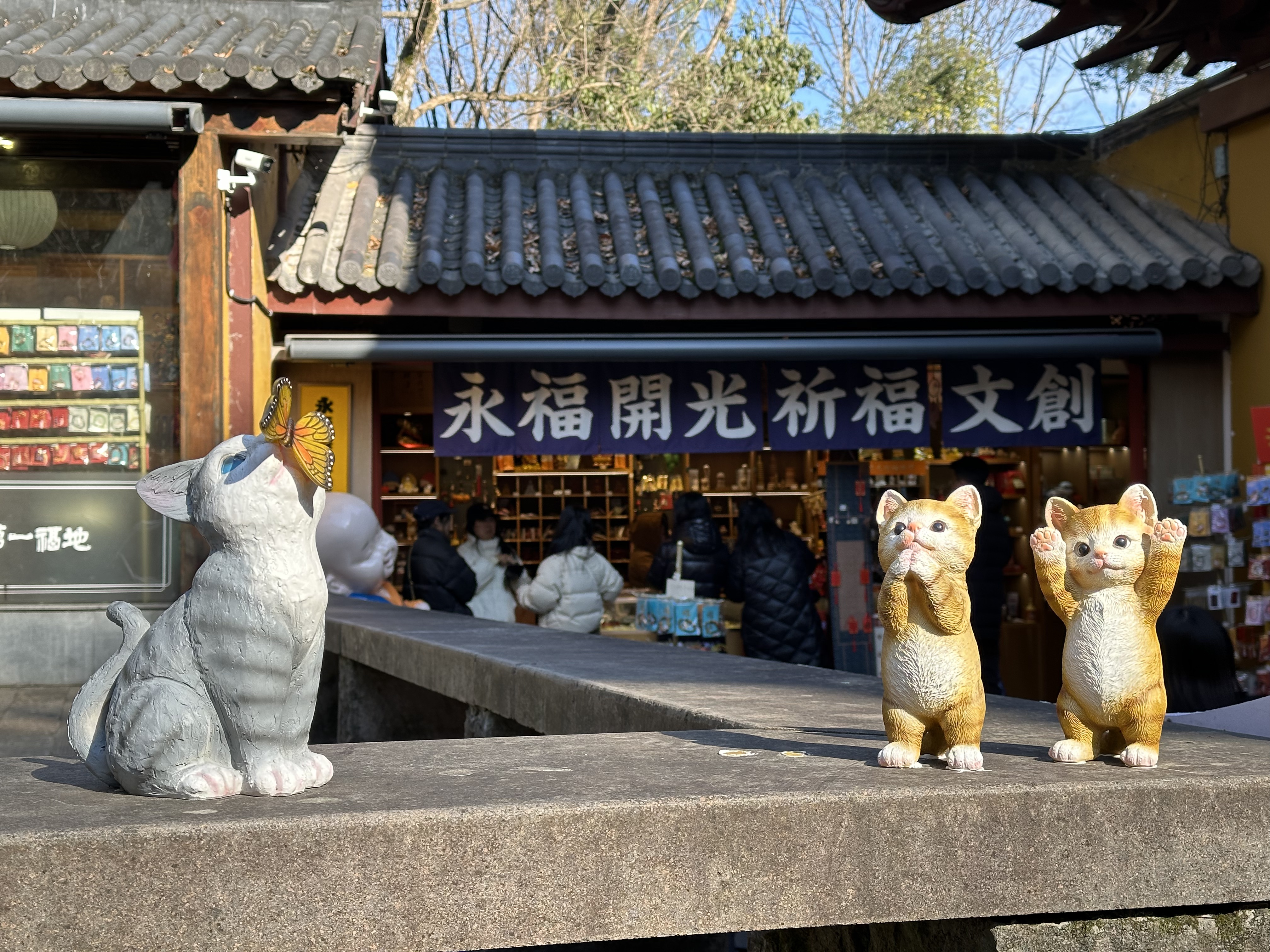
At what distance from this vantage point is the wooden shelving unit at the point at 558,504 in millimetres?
13578

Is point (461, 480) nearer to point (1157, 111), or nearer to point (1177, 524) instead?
point (1157, 111)

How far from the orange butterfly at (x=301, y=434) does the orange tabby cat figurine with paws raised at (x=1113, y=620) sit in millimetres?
1512

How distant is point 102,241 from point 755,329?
13.9ft

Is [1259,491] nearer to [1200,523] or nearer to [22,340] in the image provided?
[1200,523]

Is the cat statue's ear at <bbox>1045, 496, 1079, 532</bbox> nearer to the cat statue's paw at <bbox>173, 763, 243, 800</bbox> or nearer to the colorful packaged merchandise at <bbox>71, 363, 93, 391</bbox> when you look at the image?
the cat statue's paw at <bbox>173, 763, 243, 800</bbox>

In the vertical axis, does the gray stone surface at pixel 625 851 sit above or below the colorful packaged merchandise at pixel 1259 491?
below

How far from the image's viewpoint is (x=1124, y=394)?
10.5 meters

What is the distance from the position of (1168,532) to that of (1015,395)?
667 centimetres

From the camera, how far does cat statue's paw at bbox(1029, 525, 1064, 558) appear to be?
2.63 metres

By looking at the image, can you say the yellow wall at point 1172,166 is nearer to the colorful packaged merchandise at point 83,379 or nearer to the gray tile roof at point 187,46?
the gray tile roof at point 187,46

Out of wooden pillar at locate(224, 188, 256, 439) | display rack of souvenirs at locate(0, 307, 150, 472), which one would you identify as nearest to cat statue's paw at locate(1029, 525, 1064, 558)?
wooden pillar at locate(224, 188, 256, 439)

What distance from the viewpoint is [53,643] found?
6680 mm

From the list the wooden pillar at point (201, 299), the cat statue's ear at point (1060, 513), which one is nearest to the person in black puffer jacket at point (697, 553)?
the wooden pillar at point (201, 299)

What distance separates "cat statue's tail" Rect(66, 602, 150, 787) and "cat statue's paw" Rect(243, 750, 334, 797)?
1.06ft
